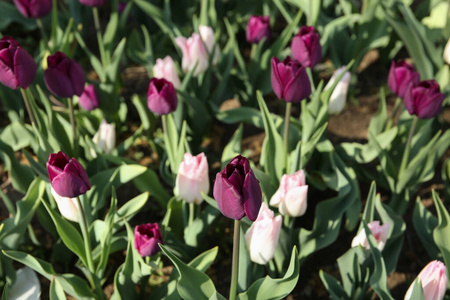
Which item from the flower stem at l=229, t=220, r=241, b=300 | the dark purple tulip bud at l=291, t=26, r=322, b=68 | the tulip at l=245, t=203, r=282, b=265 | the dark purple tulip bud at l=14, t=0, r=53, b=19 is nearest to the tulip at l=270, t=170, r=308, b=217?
the tulip at l=245, t=203, r=282, b=265

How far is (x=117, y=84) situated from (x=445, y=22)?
1502 millimetres

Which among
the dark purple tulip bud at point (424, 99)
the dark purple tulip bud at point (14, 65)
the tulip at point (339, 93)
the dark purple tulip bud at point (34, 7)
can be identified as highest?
the dark purple tulip bud at point (14, 65)

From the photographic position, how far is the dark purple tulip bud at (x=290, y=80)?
175 cm

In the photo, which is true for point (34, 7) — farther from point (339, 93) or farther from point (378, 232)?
point (378, 232)

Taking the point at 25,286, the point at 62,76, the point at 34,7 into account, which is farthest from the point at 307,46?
the point at 25,286

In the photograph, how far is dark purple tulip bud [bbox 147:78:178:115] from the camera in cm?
190

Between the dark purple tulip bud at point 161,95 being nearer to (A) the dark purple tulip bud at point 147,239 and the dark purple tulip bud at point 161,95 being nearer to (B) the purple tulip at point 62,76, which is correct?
(B) the purple tulip at point 62,76

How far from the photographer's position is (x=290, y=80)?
5.79 feet

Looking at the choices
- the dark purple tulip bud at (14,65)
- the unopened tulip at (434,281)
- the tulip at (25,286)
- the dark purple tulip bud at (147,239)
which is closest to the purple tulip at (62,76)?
the dark purple tulip bud at (14,65)

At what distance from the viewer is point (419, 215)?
2.02m

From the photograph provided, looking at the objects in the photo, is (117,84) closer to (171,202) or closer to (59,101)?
(59,101)

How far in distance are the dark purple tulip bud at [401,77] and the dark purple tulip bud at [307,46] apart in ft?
0.85

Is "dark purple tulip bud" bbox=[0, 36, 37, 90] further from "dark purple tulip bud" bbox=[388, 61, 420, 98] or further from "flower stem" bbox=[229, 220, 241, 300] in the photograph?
"dark purple tulip bud" bbox=[388, 61, 420, 98]

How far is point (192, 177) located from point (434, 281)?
70cm
